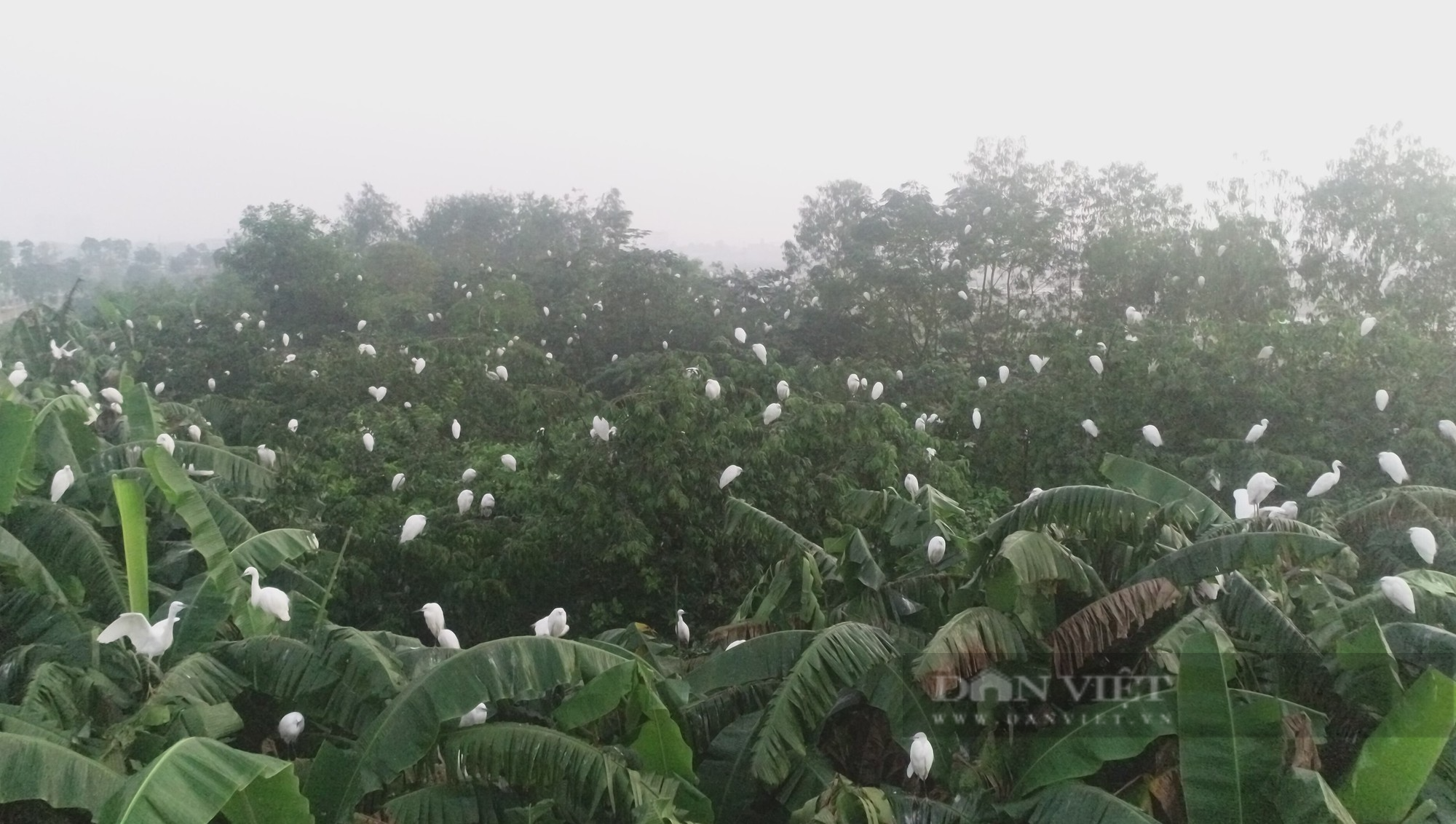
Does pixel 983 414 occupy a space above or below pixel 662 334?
above

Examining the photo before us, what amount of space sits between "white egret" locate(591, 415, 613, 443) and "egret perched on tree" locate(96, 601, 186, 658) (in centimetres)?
414

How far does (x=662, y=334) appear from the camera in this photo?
1959cm

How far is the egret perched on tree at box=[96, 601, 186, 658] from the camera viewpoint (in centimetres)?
375

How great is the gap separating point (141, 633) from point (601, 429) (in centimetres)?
441

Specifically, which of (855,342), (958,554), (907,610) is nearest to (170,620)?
(907,610)

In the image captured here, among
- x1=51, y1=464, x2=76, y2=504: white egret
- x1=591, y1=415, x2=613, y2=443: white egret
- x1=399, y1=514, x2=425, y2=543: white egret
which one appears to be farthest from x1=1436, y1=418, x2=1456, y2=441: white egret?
x1=51, y1=464, x2=76, y2=504: white egret

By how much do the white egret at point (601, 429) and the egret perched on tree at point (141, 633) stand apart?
414 cm

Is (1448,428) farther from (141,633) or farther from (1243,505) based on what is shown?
(141,633)

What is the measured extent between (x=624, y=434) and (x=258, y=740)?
3745 millimetres

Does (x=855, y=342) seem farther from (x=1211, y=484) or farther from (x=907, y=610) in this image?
(x=907, y=610)

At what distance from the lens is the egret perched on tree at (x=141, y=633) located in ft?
12.3

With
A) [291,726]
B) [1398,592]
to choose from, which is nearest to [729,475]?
[291,726]

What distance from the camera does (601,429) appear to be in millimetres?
7996

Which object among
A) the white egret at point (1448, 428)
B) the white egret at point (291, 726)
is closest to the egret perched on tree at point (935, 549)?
the white egret at point (291, 726)
